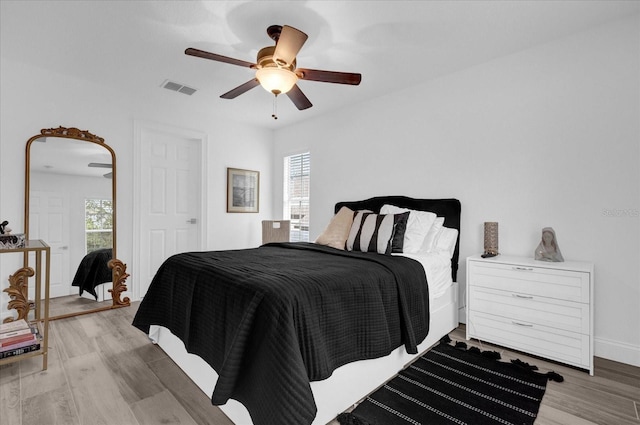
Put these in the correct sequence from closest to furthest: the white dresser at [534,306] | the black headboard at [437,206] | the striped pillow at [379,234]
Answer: the white dresser at [534,306] < the striped pillow at [379,234] < the black headboard at [437,206]

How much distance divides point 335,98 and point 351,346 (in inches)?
120

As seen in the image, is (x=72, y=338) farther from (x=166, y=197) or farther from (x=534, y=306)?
(x=534, y=306)

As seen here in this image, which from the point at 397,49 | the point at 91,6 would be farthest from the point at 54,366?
the point at 397,49

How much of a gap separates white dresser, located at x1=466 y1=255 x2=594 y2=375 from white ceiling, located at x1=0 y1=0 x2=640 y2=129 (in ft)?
5.87

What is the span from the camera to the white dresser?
2.14 meters

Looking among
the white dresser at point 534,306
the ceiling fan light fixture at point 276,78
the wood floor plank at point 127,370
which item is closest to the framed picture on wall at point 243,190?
the wood floor plank at point 127,370

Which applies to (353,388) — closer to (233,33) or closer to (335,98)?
(233,33)

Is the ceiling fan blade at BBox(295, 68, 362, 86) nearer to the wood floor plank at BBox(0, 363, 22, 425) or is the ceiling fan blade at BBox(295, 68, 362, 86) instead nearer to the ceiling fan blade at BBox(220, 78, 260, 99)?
the ceiling fan blade at BBox(220, 78, 260, 99)

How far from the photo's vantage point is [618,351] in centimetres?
229

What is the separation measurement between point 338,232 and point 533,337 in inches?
69.5

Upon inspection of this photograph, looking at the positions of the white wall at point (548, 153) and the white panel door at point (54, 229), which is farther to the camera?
the white panel door at point (54, 229)

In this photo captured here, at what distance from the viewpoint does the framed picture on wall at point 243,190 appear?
471cm

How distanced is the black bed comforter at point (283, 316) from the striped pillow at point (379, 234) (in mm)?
395

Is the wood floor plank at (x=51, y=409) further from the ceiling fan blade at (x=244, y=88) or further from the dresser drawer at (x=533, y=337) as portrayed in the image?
the dresser drawer at (x=533, y=337)
